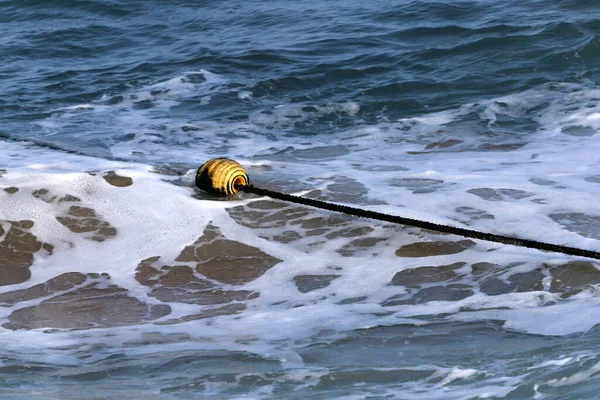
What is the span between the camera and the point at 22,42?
12.7m

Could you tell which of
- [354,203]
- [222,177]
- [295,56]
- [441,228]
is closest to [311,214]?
[354,203]

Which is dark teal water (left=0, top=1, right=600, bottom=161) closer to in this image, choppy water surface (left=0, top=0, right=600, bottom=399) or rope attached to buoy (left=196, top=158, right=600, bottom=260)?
choppy water surface (left=0, top=0, right=600, bottom=399)

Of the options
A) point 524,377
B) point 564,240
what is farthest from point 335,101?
point 524,377

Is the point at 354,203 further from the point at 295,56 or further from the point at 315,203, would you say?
the point at 295,56

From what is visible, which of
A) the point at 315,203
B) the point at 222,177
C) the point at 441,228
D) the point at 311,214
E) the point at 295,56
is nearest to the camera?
the point at 441,228

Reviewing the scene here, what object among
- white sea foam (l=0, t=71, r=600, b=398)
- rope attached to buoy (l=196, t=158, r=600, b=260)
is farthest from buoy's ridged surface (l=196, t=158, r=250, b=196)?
white sea foam (l=0, t=71, r=600, b=398)

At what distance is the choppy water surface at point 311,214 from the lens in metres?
3.83

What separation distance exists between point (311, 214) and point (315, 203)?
385 mm

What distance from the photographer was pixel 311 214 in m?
5.96

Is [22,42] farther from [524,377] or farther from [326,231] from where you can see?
[524,377]

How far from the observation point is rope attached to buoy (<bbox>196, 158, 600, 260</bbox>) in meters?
4.80

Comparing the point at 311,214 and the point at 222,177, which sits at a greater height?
the point at 222,177

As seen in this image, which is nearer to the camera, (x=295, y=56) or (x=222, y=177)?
(x=222, y=177)

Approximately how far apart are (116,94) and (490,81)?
12.2 feet
